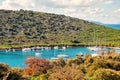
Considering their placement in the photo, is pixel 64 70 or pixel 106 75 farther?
pixel 106 75

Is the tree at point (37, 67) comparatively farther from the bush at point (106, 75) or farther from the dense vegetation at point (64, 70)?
the bush at point (106, 75)

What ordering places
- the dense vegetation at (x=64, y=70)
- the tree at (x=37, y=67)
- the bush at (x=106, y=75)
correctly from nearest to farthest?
the dense vegetation at (x=64, y=70), the bush at (x=106, y=75), the tree at (x=37, y=67)

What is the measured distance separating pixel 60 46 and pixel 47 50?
47.1 feet

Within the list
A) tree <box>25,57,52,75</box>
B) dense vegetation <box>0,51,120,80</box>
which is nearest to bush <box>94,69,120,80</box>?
dense vegetation <box>0,51,120,80</box>

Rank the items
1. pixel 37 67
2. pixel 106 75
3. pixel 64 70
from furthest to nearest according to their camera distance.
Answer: pixel 37 67 → pixel 106 75 → pixel 64 70

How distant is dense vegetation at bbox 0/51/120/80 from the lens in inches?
1602

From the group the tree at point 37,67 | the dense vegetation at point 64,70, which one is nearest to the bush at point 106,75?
the dense vegetation at point 64,70

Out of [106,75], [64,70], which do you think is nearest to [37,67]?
[64,70]

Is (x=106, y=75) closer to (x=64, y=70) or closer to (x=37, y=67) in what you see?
(x=64, y=70)

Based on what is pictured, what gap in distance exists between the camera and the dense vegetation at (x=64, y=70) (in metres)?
40.7

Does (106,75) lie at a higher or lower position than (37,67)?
higher

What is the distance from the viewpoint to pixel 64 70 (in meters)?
41.8

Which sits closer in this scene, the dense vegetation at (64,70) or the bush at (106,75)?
the dense vegetation at (64,70)

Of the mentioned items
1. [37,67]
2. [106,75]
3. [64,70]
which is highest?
[64,70]
